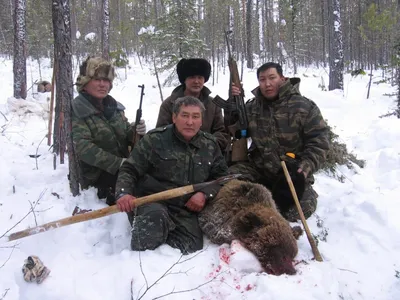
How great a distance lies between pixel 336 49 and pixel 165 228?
38.1 ft

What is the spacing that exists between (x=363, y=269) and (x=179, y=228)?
5.39 feet

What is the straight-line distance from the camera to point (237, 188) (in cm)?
329

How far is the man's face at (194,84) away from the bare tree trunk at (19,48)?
7.52 m

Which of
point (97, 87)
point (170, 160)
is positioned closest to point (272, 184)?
point (170, 160)

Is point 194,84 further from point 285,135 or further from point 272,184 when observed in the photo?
point 272,184

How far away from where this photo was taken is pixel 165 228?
2.98 meters

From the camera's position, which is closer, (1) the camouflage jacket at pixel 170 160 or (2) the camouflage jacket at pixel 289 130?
(1) the camouflage jacket at pixel 170 160

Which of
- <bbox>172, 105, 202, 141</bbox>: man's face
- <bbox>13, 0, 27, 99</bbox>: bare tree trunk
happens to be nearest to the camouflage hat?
<bbox>172, 105, 202, 141</bbox>: man's face

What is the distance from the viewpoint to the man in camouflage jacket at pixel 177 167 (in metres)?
3.18

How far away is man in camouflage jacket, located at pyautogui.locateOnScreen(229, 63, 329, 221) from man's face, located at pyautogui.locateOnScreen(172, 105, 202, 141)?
1.08 meters

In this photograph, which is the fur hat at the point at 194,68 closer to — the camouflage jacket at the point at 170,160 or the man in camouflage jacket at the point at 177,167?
the man in camouflage jacket at the point at 177,167

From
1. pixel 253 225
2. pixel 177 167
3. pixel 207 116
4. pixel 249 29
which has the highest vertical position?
pixel 249 29

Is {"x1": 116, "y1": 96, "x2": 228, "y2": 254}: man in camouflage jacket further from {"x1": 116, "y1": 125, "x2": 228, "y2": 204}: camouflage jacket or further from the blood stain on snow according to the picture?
the blood stain on snow

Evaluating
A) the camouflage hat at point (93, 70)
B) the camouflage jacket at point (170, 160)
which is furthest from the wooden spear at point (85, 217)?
the camouflage hat at point (93, 70)
